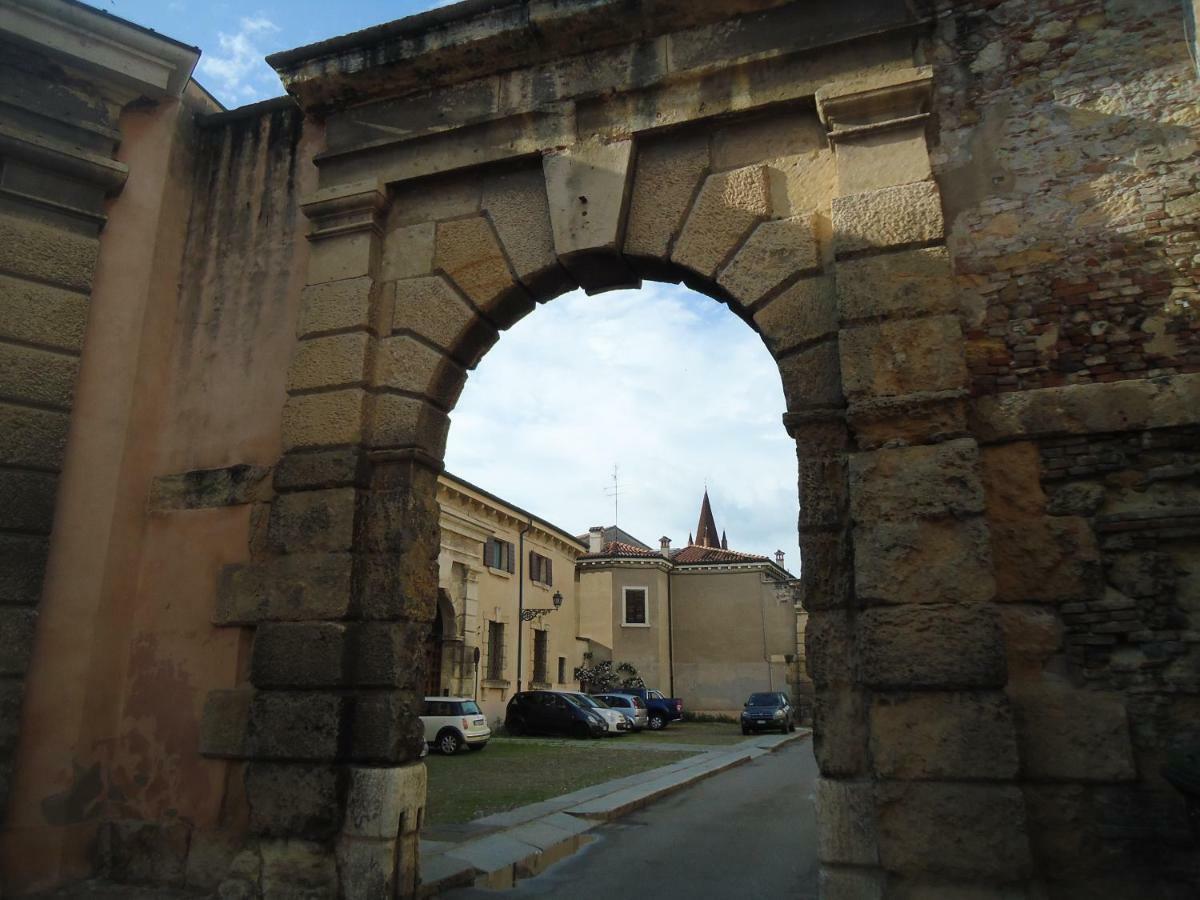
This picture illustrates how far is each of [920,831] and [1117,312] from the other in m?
2.50

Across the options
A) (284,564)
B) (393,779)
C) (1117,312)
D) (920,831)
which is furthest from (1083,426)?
(284,564)

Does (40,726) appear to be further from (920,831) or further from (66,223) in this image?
(920,831)

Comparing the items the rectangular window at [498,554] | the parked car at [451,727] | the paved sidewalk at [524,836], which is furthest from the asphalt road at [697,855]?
the rectangular window at [498,554]

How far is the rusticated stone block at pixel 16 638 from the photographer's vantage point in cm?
461

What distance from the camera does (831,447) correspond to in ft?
13.7

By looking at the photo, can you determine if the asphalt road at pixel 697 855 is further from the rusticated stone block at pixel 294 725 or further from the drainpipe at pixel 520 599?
the drainpipe at pixel 520 599

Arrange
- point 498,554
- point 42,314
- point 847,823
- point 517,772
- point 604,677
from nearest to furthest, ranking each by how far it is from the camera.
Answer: point 847,823, point 42,314, point 517,772, point 498,554, point 604,677

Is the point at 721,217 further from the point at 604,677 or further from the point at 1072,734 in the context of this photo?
the point at 604,677

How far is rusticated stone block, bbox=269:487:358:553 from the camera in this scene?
4.83m

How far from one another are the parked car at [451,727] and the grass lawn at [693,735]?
15.8 feet

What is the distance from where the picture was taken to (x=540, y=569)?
25922 millimetres

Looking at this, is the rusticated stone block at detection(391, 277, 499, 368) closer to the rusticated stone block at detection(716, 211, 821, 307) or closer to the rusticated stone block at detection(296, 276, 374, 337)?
the rusticated stone block at detection(296, 276, 374, 337)

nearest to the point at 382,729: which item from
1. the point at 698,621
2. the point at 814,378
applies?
the point at 814,378

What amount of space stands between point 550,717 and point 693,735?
4519 millimetres
